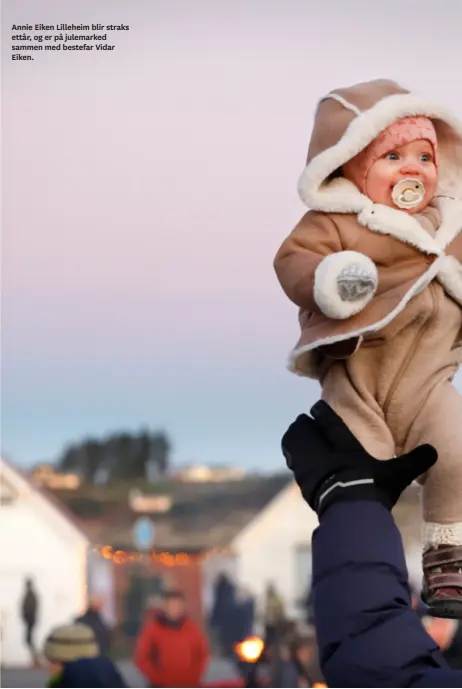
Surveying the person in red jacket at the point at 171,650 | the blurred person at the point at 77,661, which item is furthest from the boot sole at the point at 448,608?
the person in red jacket at the point at 171,650

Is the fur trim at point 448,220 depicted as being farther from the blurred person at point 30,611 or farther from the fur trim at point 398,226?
the blurred person at point 30,611

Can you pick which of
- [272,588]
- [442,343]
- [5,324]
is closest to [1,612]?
[5,324]

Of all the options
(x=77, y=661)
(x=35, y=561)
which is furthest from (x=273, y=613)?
(x=77, y=661)

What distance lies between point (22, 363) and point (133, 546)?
42 centimetres

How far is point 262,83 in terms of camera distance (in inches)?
70.7

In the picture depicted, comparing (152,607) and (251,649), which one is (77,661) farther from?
(152,607)

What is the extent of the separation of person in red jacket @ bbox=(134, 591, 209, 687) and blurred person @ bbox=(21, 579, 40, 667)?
190 millimetres

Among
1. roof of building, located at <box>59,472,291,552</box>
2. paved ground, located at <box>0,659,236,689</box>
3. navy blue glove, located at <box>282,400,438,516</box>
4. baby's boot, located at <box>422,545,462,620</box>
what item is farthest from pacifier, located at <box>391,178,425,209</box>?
roof of building, located at <box>59,472,291,552</box>

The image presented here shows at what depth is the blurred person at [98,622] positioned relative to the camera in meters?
1.96

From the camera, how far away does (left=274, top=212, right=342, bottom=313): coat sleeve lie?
1144 millimetres

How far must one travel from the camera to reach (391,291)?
1147 mm

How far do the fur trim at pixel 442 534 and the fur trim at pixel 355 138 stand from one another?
32 cm

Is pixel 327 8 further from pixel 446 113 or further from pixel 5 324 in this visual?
pixel 5 324

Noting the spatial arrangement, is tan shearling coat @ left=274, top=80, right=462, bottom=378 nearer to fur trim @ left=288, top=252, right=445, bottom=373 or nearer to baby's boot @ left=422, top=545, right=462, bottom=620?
fur trim @ left=288, top=252, right=445, bottom=373
